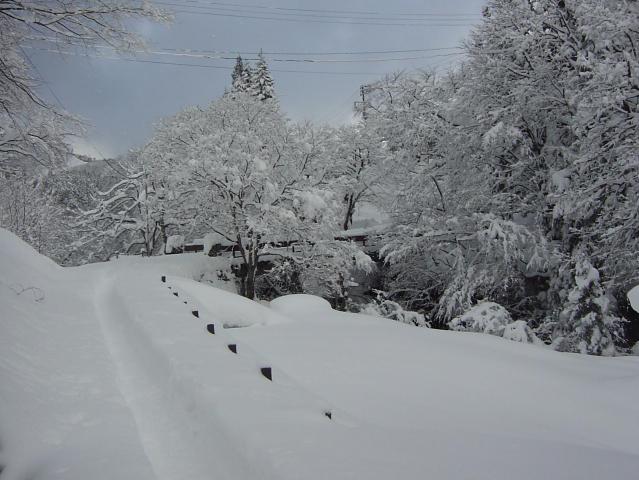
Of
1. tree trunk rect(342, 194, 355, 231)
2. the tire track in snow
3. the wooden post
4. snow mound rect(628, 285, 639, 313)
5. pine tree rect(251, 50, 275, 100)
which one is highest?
pine tree rect(251, 50, 275, 100)

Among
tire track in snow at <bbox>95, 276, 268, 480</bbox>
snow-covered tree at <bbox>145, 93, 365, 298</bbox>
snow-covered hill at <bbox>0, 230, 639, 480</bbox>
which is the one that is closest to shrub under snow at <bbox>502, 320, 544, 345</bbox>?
snow-covered hill at <bbox>0, 230, 639, 480</bbox>

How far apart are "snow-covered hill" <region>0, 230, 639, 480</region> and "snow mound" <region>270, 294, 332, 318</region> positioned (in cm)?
226

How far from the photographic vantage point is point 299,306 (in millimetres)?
12219

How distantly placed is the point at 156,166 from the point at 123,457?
23264 mm

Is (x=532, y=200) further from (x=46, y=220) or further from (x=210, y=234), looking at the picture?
(x=46, y=220)

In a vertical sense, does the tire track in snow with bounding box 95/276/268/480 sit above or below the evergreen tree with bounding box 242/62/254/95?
below

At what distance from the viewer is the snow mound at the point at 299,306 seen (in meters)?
11.8

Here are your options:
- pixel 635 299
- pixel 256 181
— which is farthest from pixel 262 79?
pixel 635 299

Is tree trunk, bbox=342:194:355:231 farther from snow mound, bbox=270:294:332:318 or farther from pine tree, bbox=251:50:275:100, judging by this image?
pine tree, bbox=251:50:275:100

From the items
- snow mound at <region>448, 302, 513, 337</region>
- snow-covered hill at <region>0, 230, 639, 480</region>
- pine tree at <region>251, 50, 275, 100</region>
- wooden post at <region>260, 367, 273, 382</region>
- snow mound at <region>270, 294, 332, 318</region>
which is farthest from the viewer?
pine tree at <region>251, 50, 275, 100</region>

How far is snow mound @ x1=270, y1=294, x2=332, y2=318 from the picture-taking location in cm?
1175

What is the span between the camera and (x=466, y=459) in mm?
3045

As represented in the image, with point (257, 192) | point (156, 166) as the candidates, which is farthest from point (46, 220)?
point (257, 192)

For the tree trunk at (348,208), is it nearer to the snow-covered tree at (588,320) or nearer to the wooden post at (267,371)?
the snow-covered tree at (588,320)
